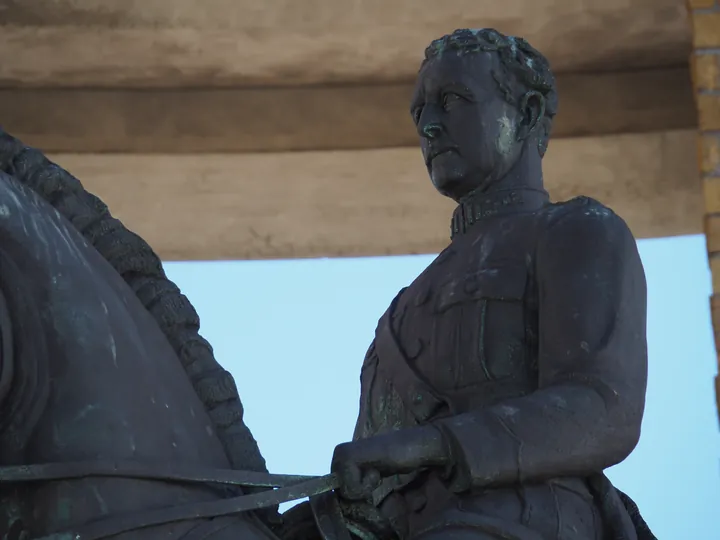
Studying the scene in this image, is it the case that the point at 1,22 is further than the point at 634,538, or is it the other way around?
the point at 1,22

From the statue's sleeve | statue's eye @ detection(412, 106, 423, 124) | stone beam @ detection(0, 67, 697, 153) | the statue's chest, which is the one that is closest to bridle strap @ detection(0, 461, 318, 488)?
the statue's sleeve

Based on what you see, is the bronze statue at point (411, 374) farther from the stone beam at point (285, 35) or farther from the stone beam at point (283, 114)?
the stone beam at point (283, 114)

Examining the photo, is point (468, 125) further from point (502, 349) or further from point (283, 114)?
point (283, 114)

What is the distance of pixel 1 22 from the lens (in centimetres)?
629

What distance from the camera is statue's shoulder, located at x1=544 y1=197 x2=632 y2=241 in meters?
2.88

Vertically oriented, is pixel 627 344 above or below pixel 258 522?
above

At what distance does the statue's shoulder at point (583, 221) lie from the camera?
9.46 ft

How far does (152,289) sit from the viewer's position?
2.52 meters

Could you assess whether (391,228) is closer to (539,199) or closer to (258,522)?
(539,199)

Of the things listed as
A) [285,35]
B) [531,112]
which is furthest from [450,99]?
[285,35]

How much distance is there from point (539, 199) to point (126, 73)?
3.72 meters

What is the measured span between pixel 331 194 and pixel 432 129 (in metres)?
3.67

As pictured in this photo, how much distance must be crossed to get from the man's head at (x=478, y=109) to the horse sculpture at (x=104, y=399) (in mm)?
751

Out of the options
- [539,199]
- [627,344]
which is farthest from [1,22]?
[627,344]
